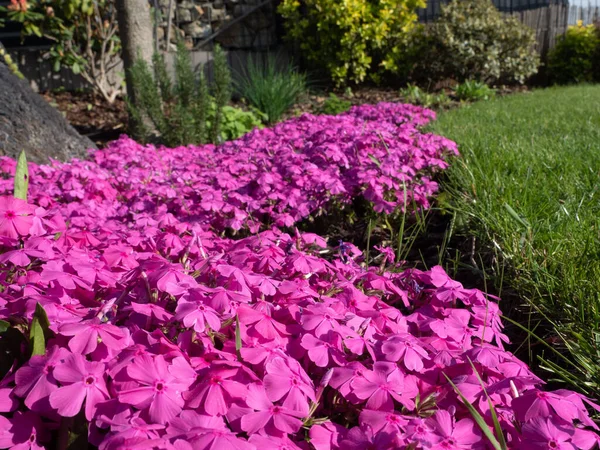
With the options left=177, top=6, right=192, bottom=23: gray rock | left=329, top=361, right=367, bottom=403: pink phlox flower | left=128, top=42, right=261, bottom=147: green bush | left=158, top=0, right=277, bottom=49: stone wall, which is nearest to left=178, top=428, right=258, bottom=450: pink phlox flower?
left=329, top=361, right=367, bottom=403: pink phlox flower

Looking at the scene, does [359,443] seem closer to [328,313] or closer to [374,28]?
[328,313]

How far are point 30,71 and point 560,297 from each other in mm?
8892

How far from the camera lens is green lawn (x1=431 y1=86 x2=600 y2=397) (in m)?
1.64

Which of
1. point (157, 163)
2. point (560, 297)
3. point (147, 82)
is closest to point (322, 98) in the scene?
point (147, 82)

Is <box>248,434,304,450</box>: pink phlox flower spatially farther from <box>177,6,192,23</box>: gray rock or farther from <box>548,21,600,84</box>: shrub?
<box>548,21,600,84</box>: shrub

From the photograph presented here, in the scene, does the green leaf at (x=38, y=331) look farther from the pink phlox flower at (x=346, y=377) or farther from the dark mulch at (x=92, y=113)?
the dark mulch at (x=92, y=113)

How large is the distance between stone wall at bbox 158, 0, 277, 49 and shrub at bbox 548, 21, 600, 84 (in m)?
6.19

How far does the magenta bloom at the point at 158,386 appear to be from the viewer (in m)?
0.91

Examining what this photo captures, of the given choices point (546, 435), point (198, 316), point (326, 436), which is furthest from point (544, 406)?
point (198, 316)

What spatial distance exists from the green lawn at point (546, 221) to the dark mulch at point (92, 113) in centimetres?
421

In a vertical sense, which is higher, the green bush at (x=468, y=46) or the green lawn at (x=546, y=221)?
the green bush at (x=468, y=46)

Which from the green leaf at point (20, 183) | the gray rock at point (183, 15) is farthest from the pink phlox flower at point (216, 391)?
the gray rock at point (183, 15)

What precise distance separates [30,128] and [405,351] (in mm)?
3637

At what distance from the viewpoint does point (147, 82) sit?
5.25m
